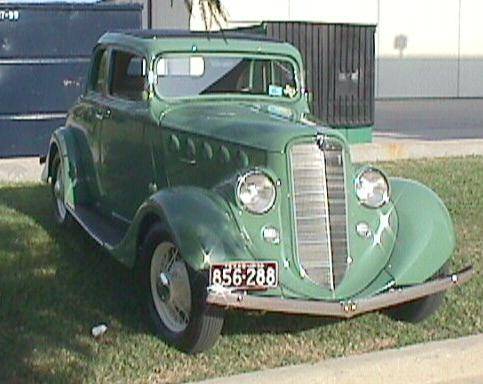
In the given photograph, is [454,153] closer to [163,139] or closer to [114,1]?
[114,1]

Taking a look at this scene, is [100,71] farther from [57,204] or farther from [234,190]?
[234,190]

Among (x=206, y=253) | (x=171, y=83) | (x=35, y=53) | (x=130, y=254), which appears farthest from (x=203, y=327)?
(x=35, y=53)

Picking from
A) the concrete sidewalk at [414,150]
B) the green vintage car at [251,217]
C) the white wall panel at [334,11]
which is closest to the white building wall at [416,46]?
the white wall panel at [334,11]

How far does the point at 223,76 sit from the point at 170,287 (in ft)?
6.12

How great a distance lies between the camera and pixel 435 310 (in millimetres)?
Answer: 5641

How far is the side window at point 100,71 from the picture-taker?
279 inches

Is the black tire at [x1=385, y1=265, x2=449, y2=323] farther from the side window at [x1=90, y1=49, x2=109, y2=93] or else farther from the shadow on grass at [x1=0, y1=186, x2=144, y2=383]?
the side window at [x1=90, y1=49, x2=109, y2=93]

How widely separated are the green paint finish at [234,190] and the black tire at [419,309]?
1.22 ft

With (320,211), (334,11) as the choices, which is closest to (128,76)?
(320,211)

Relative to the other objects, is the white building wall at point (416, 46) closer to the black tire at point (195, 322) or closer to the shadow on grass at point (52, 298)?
the shadow on grass at point (52, 298)

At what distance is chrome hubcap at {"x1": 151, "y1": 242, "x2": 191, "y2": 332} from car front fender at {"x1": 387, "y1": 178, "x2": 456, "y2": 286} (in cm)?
120

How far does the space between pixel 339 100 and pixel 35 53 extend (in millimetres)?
4770

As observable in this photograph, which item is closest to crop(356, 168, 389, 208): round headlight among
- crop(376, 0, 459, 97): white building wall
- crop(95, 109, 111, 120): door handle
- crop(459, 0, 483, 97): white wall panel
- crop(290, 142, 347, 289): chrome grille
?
crop(290, 142, 347, 289): chrome grille

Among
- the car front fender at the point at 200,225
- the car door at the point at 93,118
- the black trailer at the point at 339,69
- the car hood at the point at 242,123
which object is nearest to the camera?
the car front fender at the point at 200,225
